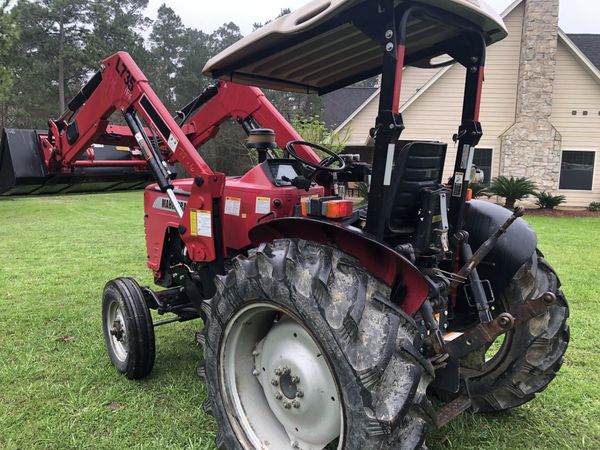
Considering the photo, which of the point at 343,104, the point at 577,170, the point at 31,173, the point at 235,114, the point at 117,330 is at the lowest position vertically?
the point at 117,330

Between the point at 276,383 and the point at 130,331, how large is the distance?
1.35m

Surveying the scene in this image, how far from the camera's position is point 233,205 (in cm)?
323

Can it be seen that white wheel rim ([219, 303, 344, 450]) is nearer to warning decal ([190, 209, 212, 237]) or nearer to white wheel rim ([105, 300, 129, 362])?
warning decal ([190, 209, 212, 237])

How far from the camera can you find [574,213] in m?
15.1

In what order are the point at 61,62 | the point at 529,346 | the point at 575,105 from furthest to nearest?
the point at 61,62 < the point at 575,105 < the point at 529,346

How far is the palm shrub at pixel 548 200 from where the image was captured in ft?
50.1

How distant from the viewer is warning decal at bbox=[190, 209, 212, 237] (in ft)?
10.0

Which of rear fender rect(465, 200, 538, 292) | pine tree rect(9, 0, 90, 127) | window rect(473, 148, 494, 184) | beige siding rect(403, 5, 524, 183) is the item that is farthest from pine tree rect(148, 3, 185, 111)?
rear fender rect(465, 200, 538, 292)

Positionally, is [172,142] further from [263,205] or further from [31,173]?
[31,173]

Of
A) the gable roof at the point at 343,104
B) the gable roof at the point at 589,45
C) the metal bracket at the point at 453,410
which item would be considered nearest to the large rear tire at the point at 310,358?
the metal bracket at the point at 453,410

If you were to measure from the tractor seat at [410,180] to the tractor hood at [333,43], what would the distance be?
533 millimetres

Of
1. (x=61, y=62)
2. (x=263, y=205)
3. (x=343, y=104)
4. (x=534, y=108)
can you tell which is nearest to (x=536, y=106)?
(x=534, y=108)

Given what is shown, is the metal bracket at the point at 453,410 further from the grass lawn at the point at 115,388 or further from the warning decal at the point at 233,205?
the warning decal at the point at 233,205

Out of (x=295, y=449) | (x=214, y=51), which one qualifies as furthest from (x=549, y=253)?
(x=214, y=51)
